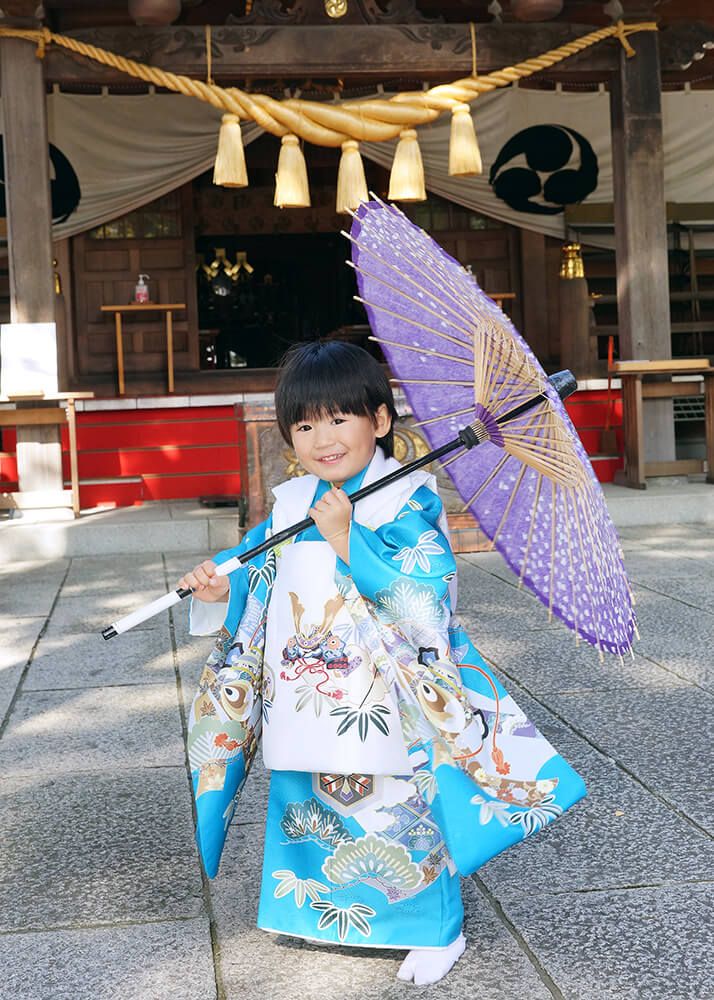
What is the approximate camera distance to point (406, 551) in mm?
1934

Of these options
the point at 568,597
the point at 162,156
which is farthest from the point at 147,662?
the point at 162,156

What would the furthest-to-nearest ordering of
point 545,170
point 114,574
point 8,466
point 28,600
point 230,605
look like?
1. point 545,170
2. point 8,466
3. point 114,574
4. point 28,600
5. point 230,605

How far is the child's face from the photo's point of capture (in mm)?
1993

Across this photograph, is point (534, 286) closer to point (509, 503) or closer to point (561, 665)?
point (561, 665)

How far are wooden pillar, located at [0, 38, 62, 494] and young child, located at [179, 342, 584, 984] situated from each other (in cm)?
531

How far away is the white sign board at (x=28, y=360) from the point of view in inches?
266

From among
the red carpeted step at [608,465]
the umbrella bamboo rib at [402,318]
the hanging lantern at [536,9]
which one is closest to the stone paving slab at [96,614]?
the umbrella bamboo rib at [402,318]

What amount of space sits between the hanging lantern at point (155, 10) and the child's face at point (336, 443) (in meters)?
5.66

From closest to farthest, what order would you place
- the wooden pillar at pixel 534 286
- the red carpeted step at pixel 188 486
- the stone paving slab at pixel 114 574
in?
1. the stone paving slab at pixel 114 574
2. the red carpeted step at pixel 188 486
3. the wooden pillar at pixel 534 286

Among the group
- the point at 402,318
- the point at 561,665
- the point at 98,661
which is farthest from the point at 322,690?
the point at 98,661

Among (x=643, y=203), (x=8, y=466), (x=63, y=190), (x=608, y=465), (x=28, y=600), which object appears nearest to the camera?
(x=28, y=600)

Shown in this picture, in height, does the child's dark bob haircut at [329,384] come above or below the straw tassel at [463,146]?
below

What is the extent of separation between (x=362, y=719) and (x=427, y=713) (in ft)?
0.37

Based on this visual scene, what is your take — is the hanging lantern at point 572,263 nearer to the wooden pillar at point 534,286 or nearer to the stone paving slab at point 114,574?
the wooden pillar at point 534,286
